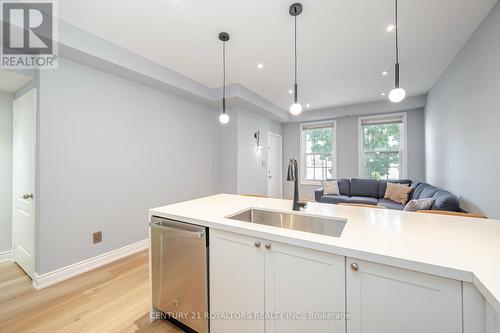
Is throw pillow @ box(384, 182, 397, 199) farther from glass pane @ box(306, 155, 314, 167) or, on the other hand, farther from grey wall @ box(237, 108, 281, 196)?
grey wall @ box(237, 108, 281, 196)

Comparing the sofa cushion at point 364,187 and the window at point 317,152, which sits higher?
the window at point 317,152

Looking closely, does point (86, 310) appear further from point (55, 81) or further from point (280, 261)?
point (55, 81)

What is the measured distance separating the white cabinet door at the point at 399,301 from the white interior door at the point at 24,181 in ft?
9.98

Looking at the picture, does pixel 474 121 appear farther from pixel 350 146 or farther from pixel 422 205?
pixel 350 146

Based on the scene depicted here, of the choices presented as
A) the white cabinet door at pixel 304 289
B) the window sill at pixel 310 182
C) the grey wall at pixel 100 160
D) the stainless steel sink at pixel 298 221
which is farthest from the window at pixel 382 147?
the white cabinet door at pixel 304 289

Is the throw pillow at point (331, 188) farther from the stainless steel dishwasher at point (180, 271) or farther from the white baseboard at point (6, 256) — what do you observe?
the white baseboard at point (6, 256)

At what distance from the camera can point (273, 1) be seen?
1.80 meters

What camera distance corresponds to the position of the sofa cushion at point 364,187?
4705 mm

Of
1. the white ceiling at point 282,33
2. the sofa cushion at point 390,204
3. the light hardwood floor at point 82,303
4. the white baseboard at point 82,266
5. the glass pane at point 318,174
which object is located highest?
the white ceiling at point 282,33

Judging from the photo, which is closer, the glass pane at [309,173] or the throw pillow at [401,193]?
the throw pillow at [401,193]

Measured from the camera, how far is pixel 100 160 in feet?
8.36

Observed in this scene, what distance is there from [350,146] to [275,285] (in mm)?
5098

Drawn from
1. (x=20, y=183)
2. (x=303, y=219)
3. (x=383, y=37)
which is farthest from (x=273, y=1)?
(x=20, y=183)

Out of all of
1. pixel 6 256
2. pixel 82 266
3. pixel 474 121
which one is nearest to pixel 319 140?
pixel 474 121
